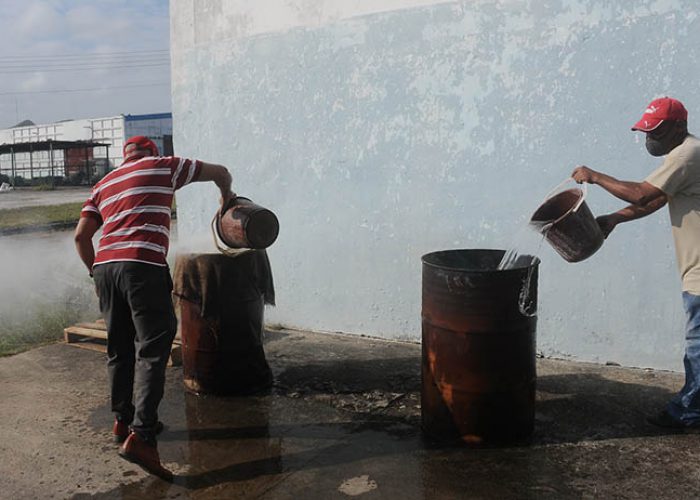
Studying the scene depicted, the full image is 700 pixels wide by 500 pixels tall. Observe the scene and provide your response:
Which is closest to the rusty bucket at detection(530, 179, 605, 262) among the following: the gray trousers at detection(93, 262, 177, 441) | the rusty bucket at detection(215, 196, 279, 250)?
the rusty bucket at detection(215, 196, 279, 250)

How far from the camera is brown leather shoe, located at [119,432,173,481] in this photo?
136 inches

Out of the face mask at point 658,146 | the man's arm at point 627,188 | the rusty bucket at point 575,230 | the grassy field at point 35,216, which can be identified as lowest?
the grassy field at point 35,216

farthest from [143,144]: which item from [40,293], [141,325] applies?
[40,293]

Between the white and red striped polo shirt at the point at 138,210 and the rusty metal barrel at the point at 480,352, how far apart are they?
1.62 m

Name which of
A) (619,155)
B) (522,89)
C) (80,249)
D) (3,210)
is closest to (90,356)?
(80,249)

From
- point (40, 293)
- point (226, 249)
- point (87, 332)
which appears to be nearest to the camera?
point (226, 249)

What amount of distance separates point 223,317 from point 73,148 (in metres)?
39.6

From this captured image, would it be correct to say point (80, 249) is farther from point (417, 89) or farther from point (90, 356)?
point (417, 89)

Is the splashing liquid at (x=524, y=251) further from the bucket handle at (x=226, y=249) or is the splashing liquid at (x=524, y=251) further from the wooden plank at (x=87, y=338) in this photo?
the wooden plank at (x=87, y=338)

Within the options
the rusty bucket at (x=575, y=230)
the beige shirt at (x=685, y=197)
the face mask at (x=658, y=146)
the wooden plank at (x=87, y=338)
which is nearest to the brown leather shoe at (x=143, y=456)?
the wooden plank at (x=87, y=338)

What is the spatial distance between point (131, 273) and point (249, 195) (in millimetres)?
3130

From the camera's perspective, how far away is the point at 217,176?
13.4 ft

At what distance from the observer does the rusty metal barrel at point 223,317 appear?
15.1 ft

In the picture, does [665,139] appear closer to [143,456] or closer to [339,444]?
[339,444]
